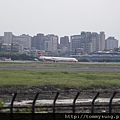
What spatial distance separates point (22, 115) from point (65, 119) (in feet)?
6.72

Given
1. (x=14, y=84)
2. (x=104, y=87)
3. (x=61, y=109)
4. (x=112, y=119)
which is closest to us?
(x=112, y=119)

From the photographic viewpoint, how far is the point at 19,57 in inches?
6663

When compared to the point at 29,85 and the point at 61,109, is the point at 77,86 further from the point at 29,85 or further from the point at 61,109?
the point at 61,109

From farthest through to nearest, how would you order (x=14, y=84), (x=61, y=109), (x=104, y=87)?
(x=104, y=87) < (x=14, y=84) < (x=61, y=109)

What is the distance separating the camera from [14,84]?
3712cm

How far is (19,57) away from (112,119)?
158 m

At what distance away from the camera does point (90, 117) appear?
44.6 ft

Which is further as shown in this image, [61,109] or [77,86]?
[77,86]

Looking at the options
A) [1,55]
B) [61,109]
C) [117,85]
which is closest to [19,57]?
[1,55]

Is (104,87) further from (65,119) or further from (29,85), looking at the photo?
(65,119)

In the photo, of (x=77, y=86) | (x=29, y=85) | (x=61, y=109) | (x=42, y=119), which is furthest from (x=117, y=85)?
(x=42, y=119)

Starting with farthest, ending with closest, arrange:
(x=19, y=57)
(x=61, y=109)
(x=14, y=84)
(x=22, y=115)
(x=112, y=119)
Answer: (x=19, y=57), (x=14, y=84), (x=61, y=109), (x=22, y=115), (x=112, y=119)

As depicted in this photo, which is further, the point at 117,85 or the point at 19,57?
the point at 19,57

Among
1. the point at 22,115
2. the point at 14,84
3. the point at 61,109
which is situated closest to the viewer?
the point at 22,115
